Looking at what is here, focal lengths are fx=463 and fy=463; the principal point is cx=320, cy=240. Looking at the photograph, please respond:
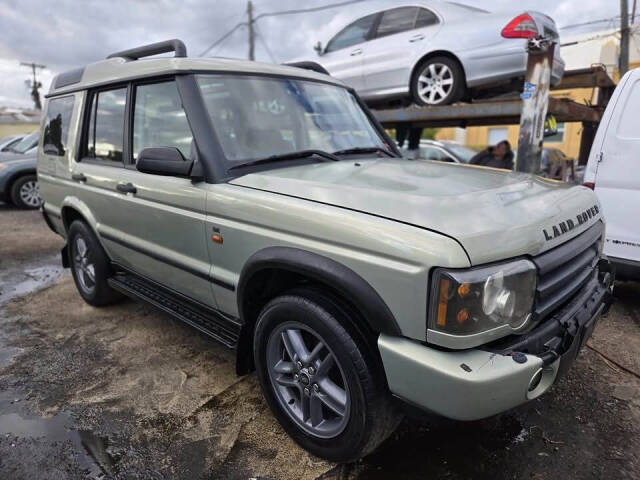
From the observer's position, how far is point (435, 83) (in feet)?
21.0

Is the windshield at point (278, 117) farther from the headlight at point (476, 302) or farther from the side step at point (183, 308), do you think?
the headlight at point (476, 302)

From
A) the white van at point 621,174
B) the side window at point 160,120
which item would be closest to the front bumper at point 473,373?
the side window at point 160,120

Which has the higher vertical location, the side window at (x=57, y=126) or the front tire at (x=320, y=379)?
the side window at (x=57, y=126)

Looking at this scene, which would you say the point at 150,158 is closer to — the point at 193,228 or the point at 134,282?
the point at 193,228

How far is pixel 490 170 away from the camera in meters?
2.92

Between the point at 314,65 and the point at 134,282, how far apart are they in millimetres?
2329

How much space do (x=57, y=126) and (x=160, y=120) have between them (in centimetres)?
189

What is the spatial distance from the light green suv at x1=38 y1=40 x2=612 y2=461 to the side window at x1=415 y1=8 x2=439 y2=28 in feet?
11.9

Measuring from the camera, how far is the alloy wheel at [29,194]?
970 centimetres

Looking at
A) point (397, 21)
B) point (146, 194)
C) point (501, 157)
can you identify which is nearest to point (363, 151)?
point (146, 194)

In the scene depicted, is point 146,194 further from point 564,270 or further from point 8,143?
point 8,143

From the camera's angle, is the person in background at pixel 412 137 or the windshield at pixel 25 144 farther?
the windshield at pixel 25 144

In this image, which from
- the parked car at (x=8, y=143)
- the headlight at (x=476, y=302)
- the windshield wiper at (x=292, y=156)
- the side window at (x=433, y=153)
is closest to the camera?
the headlight at (x=476, y=302)

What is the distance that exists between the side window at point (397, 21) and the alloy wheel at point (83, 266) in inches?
207
